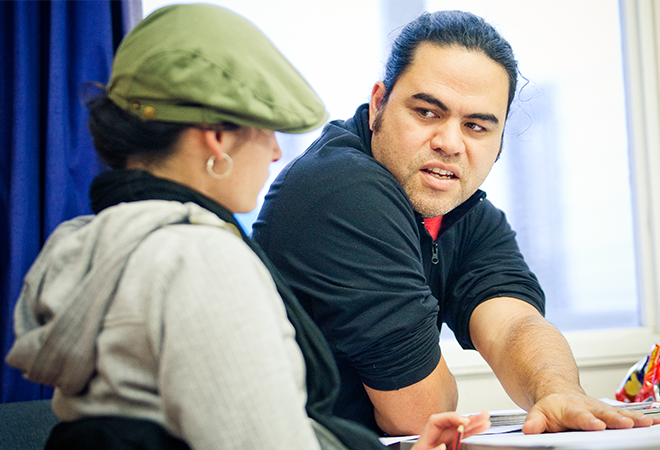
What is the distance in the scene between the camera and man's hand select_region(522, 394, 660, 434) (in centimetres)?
78

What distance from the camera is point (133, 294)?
18.1 inches

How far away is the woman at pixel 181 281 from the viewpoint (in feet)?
1.44

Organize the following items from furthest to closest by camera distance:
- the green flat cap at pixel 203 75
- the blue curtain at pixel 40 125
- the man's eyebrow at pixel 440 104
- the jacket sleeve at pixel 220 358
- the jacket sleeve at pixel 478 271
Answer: the blue curtain at pixel 40 125, the jacket sleeve at pixel 478 271, the man's eyebrow at pixel 440 104, the green flat cap at pixel 203 75, the jacket sleeve at pixel 220 358

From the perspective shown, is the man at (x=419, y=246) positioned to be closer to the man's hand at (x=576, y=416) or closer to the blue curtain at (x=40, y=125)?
the man's hand at (x=576, y=416)

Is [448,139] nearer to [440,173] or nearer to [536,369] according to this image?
[440,173]

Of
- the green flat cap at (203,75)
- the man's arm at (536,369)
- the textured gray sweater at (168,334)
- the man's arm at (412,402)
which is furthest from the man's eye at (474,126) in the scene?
the textured gray sweater at (168,334)

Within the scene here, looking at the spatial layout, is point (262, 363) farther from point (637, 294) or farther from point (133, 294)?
point (637, 294)

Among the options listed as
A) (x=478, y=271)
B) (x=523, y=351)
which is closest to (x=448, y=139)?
(x=478, y=271)

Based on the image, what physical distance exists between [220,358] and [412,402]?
1.98 ft

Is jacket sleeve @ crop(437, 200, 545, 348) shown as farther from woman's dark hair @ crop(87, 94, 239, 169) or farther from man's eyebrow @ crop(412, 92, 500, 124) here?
woman's dark hair @ crop(87, 94, 239, 169)

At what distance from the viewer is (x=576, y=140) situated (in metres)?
2.14

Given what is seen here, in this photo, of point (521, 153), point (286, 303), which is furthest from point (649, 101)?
point (286, 303)

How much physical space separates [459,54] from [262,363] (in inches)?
37.1

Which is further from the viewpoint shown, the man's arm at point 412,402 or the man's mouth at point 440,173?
the man's mouth at point 440,173
